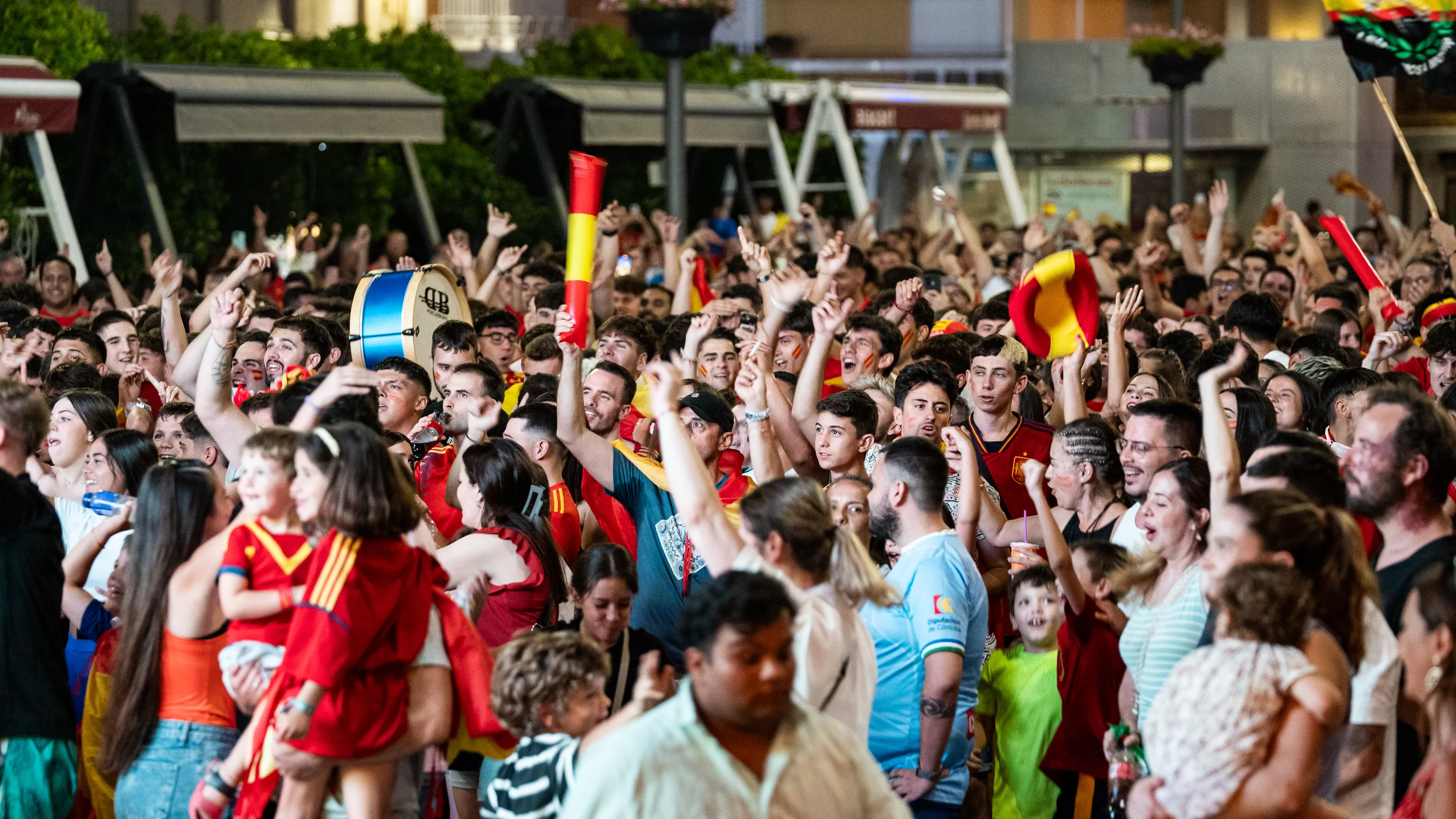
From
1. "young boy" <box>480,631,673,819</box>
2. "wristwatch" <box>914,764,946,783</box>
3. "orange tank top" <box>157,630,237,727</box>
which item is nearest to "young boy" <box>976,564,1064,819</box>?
"wristwatch" <box>914,764,946,783</box>

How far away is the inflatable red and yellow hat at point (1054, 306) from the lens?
7.54 metres

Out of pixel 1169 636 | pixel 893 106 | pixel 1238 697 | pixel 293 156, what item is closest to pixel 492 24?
pixel 893 106

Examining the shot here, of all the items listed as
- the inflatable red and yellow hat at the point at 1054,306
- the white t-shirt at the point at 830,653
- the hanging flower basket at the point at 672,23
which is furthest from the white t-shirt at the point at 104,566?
the hanging flower basket at the point at 672,23

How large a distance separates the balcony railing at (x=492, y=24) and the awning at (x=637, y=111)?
5388 mm

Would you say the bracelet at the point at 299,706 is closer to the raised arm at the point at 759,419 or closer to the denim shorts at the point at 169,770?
the denim shorts at the point at 169,770

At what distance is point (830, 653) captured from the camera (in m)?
3.86

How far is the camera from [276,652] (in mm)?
4277

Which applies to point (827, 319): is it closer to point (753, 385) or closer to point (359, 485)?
point (753, 385)

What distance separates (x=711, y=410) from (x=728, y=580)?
9.16 ft

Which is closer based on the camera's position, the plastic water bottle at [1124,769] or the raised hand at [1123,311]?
the plastic water bottle at [1124,769]

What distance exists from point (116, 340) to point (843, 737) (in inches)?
239

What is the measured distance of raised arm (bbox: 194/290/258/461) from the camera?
580 cm

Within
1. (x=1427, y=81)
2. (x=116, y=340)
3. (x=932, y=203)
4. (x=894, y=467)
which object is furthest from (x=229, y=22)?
A: (x=894, y=467)

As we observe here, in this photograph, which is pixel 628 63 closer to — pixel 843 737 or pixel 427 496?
pixel 427 496
